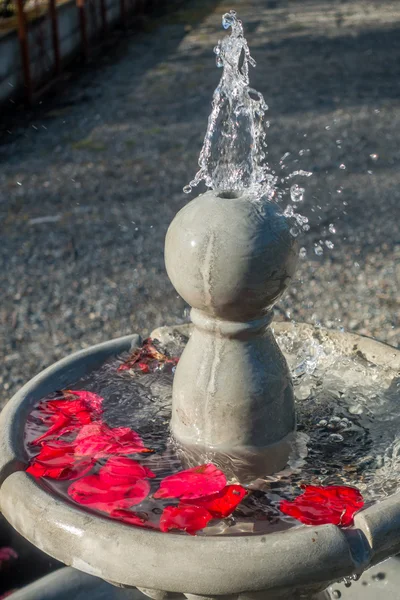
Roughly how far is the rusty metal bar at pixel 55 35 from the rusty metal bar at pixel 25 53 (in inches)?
22.4

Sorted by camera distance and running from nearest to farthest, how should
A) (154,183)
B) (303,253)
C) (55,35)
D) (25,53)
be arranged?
(303,253), (154,183), (25,53), (55,35)

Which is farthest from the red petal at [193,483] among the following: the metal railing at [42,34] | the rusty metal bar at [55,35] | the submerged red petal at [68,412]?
the rusty metal bar at [55,35]

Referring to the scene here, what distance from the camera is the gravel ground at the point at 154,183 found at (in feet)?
14.0

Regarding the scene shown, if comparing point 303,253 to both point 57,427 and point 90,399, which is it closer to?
point 90,399

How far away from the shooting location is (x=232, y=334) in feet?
5.19

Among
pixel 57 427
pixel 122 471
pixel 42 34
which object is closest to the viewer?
pixel 122 471

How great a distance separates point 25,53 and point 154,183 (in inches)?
99.1

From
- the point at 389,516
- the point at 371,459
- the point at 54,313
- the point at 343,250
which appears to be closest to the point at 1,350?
the point at 54,313

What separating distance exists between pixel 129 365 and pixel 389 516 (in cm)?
80

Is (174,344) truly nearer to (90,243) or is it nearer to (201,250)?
(201,250)

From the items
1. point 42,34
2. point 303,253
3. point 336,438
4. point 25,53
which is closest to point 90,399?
point 336,438

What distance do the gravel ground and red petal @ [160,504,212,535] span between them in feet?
7.89

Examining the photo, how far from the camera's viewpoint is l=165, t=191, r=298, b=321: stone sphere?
1.47 metres

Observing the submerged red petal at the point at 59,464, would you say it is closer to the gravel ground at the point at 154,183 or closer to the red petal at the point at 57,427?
the red petal at the point at 57,427
